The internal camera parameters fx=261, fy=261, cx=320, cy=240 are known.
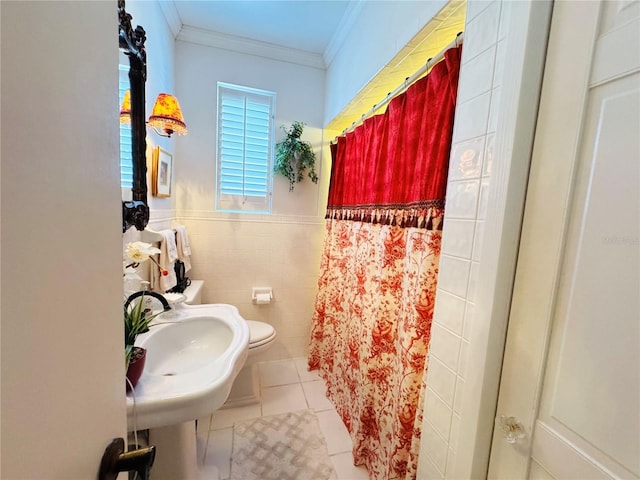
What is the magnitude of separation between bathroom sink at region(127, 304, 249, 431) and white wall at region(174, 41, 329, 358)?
0.79m

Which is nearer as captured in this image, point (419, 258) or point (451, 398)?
point (451, 398)

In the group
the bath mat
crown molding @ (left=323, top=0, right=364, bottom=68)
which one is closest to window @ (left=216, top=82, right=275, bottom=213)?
crown molding @ (left=323, top=0, right=364, bottom=68)

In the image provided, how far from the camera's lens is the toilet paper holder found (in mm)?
2188

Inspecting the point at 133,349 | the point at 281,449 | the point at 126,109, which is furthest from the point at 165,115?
the point at 281,449

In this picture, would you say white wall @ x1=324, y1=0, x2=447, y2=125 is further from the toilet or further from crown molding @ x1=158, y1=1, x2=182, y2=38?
the toilet

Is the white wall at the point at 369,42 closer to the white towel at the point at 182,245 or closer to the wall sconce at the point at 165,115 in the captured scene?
the wall sconce at the point at 165,115

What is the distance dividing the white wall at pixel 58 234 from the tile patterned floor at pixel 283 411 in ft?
4.36

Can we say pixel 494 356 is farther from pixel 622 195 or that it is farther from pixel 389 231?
pixel 389 231

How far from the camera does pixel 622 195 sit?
0.48 meters

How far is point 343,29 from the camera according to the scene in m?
1.75

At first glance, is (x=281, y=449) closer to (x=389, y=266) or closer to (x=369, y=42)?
(x=389, y=266)

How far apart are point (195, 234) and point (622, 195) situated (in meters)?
2.24

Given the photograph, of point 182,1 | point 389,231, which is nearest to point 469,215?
point 389,231

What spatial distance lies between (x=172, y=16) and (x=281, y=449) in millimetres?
2754
